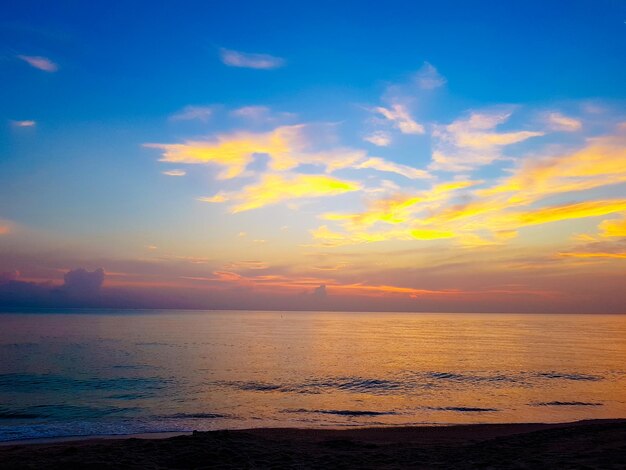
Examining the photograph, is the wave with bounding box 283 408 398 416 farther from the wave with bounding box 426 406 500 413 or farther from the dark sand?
the dark sand

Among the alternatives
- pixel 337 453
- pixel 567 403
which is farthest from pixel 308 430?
pixel 567 403

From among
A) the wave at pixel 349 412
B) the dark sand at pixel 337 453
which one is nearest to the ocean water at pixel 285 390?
the wave at pixel 349 412

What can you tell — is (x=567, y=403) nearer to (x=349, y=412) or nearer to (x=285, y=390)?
(x=349, y=412)

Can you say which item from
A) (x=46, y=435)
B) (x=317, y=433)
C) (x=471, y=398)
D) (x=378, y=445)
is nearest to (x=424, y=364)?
(x=471, y=398)

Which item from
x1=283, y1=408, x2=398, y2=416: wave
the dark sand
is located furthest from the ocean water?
the dark sand

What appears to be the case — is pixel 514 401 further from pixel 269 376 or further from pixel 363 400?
pixel 269 376

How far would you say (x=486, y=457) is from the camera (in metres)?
13.8

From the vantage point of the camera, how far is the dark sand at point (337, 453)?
1279 cm

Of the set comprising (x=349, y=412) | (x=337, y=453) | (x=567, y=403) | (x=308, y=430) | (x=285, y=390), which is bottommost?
(x=285, y=390)

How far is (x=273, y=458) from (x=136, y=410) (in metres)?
16.4

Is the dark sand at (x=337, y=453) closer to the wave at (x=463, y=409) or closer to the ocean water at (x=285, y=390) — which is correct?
the ocean water at (x=285, y=390)

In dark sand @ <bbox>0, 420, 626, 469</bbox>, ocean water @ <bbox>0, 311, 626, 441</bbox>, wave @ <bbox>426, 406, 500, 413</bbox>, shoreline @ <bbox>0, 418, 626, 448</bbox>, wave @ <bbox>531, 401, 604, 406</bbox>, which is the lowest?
ocean water @ <bbox>0, 311, 626, 441</bbox>

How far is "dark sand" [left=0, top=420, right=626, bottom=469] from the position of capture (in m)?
12.8

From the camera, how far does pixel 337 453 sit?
15047 mm
